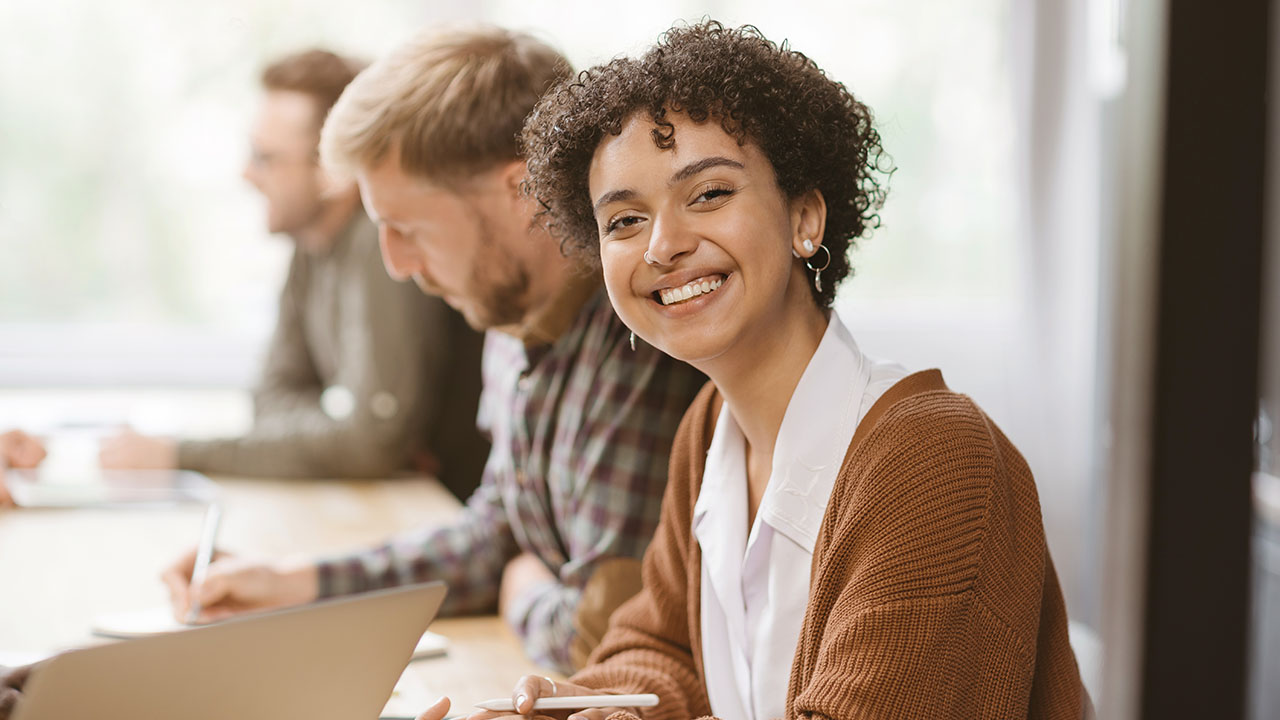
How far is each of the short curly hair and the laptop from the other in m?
0.37

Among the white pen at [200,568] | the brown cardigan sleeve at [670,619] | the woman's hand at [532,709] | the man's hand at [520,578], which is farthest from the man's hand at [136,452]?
the woman's hand at [532,709]

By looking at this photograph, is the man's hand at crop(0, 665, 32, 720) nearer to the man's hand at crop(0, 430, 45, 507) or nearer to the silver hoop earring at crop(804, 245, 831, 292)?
the silver hoop earring at crop(804, 245, 831, 292)

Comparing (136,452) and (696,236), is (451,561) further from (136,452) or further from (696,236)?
(136,452)

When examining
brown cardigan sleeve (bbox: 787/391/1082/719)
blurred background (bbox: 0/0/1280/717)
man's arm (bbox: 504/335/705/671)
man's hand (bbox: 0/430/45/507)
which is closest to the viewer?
brown cardigan sleeve (bbox: 787/391/1082/719)

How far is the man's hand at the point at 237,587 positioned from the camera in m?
1.27

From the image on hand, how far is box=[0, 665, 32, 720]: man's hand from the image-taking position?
→ 0.74 m

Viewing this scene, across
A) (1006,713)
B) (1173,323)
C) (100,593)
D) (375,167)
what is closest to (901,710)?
(1006,713)

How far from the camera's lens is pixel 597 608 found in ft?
3.66

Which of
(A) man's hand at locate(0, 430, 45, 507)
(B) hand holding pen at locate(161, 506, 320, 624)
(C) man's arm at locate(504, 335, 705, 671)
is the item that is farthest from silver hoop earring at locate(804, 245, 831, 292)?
(A) man's hand at locate(0, 430, 45, 507)

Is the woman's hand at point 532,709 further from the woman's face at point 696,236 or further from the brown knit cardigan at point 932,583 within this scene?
the woman's face at point 696,236

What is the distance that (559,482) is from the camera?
121 cm

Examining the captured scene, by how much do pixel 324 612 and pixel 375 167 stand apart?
66cm

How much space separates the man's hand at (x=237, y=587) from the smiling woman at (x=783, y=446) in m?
0.49

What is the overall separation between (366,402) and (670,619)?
3.87 feet
